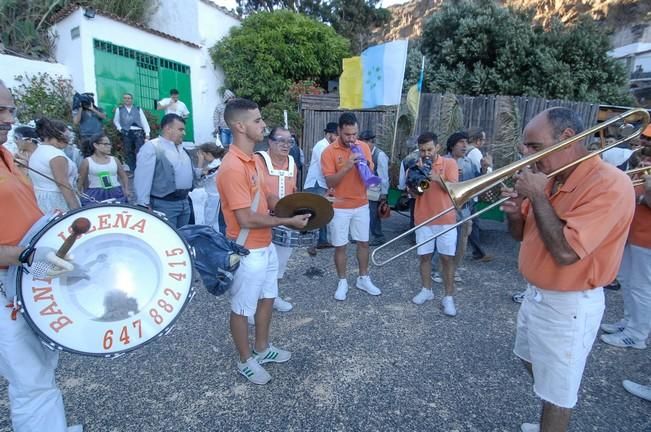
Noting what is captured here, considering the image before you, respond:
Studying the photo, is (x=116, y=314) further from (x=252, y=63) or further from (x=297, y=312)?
(x=252, y=63)

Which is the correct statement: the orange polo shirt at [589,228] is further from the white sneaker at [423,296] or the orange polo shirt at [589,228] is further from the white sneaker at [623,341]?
the white sneaker at [423,296]

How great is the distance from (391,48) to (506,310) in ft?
15.2

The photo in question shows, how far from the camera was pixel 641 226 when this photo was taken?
10.5 ft

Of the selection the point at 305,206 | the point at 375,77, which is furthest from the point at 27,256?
the point at 375,77

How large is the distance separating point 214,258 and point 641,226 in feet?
11.1

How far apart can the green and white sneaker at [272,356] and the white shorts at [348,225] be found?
147 cm

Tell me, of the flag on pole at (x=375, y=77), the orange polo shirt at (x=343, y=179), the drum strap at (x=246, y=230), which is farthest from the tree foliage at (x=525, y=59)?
the drum strap at (x=246, y=230)

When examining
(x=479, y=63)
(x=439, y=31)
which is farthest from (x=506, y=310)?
(x=439, y=31)

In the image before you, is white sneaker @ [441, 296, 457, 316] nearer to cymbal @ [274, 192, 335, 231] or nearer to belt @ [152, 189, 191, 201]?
cymbal @ [274, 192, 335, 231]

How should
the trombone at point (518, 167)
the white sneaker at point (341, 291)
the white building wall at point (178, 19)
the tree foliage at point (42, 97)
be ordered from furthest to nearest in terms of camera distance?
the white building wall at point (178, 19), the tree foliage at point (42, 97), the white sneaker at point (341, 291), the trombone at point (518, 167)

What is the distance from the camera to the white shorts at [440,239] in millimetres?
3865

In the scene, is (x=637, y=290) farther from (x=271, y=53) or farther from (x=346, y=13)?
(x=346, y=13)

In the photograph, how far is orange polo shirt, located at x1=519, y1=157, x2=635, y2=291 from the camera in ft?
5.57

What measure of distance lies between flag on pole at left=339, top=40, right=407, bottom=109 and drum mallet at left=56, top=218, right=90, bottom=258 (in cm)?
589
